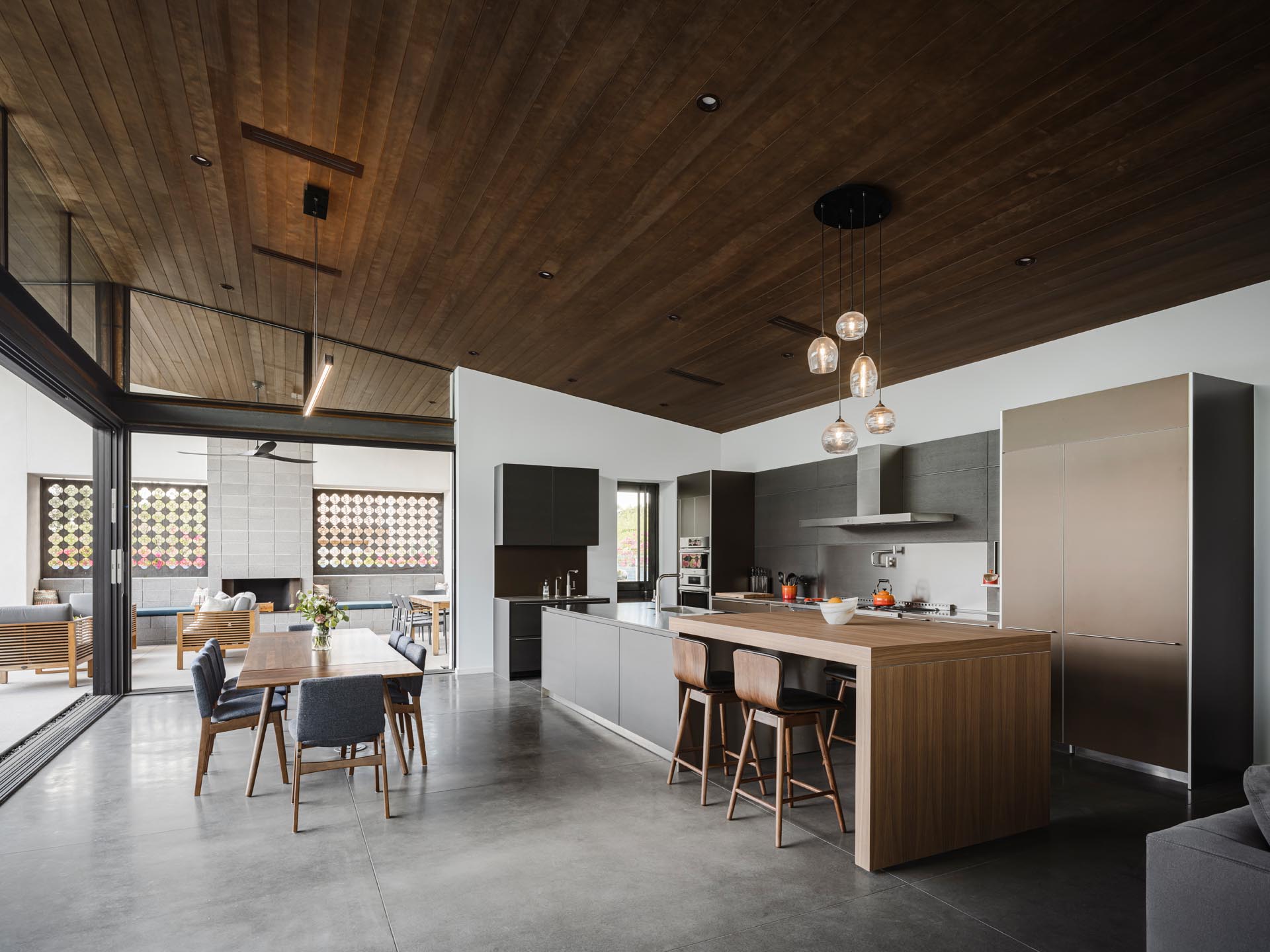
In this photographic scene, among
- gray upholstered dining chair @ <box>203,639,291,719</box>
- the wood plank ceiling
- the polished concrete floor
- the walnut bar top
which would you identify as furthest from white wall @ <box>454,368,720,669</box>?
the walnut bar top

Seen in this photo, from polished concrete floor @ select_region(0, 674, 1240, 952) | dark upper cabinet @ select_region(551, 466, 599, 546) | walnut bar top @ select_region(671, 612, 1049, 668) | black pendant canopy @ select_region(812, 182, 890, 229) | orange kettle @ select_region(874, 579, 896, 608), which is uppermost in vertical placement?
black pendant canopy @ select_region(812, 182, 890, 229)

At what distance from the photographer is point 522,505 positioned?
827cm

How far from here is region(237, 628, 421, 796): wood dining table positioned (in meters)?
3.91

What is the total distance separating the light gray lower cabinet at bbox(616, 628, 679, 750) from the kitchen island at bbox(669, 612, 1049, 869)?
3.72ft

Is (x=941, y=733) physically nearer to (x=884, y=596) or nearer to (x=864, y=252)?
(x=864, y=252)

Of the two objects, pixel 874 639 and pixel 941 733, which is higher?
pixel 874 639

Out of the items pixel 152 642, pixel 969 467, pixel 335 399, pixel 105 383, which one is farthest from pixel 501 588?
pixel 152 642

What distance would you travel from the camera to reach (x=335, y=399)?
7801mm

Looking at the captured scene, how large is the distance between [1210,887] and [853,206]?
327cm

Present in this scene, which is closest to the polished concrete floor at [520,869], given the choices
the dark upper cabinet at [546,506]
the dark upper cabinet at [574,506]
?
the dark upper cabinet at [546,506]

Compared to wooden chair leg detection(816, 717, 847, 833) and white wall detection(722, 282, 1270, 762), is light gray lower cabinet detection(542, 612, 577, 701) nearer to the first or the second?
wooden chair leg detection(816, 717, 847, 833)

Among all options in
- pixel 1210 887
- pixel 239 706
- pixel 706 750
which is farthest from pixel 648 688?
pixel 1210 887

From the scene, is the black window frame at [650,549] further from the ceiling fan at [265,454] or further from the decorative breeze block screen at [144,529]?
the decorative breeze block screen at [144,529]

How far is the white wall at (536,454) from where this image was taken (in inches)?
326
